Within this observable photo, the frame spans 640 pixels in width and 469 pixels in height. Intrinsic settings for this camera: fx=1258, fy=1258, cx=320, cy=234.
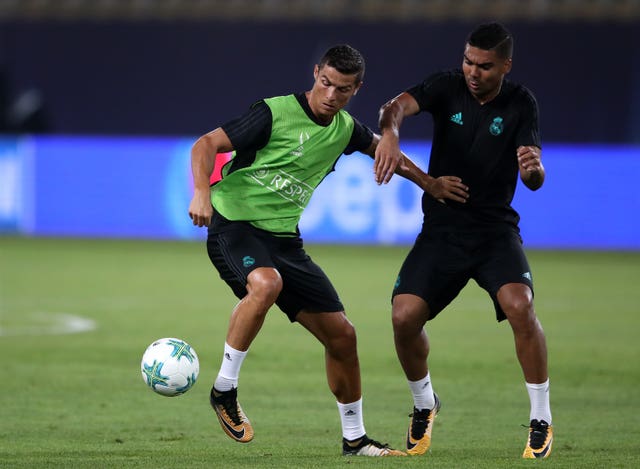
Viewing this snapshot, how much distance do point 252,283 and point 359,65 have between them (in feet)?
4.11

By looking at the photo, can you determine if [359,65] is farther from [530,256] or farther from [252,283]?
[530,256]

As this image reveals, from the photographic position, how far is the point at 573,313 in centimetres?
1402

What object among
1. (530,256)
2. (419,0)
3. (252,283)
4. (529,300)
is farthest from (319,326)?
(419,0)

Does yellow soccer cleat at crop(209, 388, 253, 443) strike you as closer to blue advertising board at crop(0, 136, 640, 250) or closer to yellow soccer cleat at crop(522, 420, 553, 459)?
yellow soccer cleat at crop(522, 420, 553, 459)

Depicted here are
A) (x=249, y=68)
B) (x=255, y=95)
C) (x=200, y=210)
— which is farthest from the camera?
(x=249, y=68)

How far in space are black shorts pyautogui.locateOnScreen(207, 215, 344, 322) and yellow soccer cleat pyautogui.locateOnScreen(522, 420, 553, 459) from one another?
1187mm

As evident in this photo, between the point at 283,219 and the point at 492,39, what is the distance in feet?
4.72

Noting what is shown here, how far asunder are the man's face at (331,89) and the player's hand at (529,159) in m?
0.93

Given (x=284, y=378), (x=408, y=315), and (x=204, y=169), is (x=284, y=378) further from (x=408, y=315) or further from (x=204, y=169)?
(x=204, y=169)

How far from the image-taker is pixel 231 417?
6367mm

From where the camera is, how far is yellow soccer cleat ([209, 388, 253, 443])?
250 inches

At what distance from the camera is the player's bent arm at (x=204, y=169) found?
19.7 feet

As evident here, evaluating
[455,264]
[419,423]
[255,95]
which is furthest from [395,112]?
[255,95]

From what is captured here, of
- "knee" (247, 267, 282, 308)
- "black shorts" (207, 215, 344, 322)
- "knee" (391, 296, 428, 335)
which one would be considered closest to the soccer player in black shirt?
"knee" (391, 296, 428, 335)
